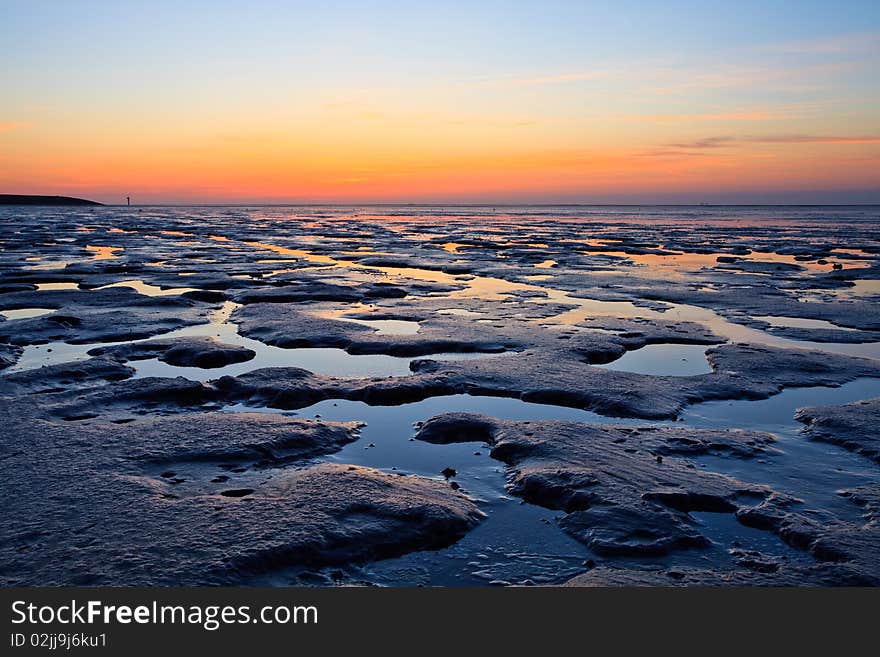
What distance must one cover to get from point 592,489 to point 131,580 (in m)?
2.86

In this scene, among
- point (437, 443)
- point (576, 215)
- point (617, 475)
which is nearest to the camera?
point (617, 475)

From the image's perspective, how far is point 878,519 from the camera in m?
4.13

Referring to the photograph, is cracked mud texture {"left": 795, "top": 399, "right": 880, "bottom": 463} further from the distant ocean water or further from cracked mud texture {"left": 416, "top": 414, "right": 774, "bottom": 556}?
the distant ocean water

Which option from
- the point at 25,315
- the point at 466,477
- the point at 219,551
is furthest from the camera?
the point at 25,315

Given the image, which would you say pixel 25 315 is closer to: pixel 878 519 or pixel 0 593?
pixel 0 593

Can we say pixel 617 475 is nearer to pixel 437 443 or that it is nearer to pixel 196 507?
pixel 437 443

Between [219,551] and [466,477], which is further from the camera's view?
[466,477]

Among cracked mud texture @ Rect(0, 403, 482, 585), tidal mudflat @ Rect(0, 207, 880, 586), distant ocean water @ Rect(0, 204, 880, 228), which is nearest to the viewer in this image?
cracked mud texture @ Rect(0, 403, 482, 585)

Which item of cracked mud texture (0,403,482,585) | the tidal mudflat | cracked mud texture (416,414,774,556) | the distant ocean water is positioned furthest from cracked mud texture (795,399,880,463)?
the distant ocean water

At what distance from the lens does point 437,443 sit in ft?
18.4

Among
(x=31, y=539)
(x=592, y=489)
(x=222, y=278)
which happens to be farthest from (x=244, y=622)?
(x=222, y=278)

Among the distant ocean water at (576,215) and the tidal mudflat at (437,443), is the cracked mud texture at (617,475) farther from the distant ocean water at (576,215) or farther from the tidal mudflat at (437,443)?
the distant ocean water at (576,215)

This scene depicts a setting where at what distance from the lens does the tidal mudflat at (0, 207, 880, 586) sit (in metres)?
3.67

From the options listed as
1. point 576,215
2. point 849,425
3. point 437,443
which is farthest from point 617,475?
point 576,215
